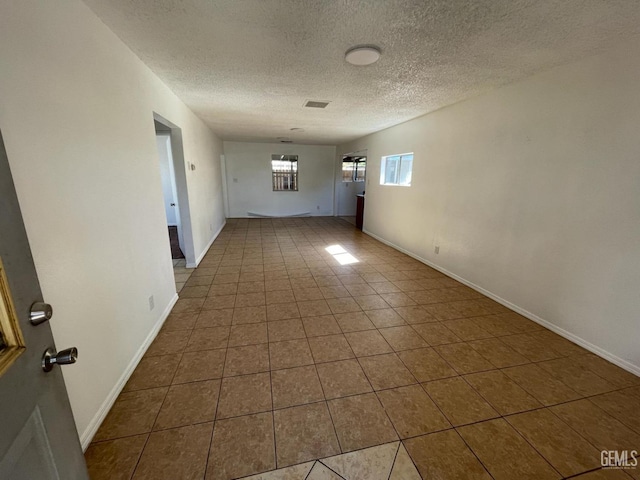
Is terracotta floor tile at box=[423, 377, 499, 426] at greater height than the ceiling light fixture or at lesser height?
lesser

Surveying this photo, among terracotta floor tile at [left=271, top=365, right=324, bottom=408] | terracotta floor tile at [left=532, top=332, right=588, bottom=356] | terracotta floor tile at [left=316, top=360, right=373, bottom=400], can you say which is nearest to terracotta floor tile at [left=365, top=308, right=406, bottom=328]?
terracotta floor tile at [left=316, top=360, right=373, bottom=400]

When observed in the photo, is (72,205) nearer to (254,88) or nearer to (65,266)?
(65,266)

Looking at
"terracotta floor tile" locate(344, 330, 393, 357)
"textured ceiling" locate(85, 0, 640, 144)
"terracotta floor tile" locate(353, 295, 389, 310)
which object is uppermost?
"textured ceiling" locate(85, 0, 640, 144)

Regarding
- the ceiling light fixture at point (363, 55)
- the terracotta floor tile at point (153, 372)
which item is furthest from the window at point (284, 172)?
the terracotta floor tile at point (153, 372)

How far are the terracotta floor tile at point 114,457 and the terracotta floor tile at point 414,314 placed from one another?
218cm

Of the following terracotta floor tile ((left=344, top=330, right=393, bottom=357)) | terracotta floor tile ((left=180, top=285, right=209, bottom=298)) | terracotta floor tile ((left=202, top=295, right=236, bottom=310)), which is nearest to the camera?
terracotta floor tile ((left=344, top=330, right=393, bottom=357))

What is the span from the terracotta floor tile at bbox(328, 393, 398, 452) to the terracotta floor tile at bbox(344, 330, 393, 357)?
1.41 feet

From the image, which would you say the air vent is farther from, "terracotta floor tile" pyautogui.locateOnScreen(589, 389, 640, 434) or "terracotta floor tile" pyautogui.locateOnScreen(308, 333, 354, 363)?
"terracotta floor tile" pyautogui.locateOnScreen(589, 389, 640, 434)

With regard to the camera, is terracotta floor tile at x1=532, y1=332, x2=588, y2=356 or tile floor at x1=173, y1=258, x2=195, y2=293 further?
tile floor at x1=173, y1=258, x2=195, y2=293

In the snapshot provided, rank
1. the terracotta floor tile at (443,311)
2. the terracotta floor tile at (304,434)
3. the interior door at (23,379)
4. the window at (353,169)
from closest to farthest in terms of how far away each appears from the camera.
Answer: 1. the interior door at (23,379)
2. the terracotta floor tile at (304,434)
3. the terracotta floor tile at (443,311)
4. the window at (353,169)

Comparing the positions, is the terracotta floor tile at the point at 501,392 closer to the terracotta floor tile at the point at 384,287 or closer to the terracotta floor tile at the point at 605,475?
the terracotta floor tile at the point at 605,475

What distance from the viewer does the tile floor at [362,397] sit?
4.29 ft

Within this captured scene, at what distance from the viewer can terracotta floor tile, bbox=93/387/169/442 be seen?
143cm

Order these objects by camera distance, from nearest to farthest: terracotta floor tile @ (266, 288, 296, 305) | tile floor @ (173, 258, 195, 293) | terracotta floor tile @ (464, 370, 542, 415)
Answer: terracotta floor tile @ (464, 370, 542, 415)
terracotta floor tile @ (266, 288, 296, 305)
tile floor @ (173, 258, 195, 293)
